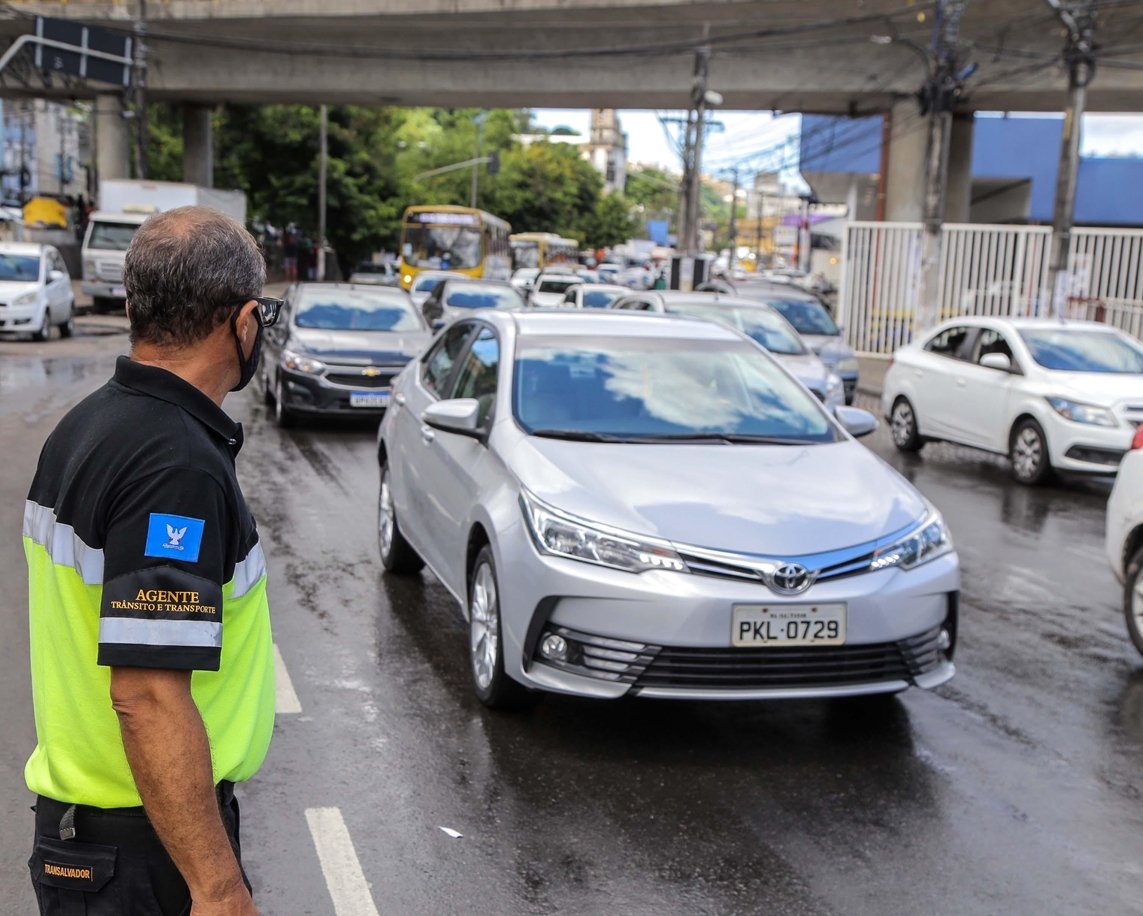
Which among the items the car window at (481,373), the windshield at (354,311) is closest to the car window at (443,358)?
the car window at (481,373)

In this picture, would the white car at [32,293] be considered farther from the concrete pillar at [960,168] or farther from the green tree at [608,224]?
the green tree at [608,224]

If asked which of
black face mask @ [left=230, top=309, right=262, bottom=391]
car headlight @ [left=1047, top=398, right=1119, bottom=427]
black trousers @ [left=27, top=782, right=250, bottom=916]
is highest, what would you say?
black face mask @ [left=230, top=309, right=262, bottom=391]

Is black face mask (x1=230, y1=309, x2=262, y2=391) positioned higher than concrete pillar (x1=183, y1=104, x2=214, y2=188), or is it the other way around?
concrete pillar (x1=183, y1=104, x2=214, y2=188)

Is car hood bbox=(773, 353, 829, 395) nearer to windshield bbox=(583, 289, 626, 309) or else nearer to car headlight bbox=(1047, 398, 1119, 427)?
car headlight bbox=(1047, 398, 1119, 427)

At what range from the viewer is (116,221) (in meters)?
32.3

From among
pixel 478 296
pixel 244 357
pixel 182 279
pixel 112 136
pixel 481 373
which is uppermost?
pixel 112 136

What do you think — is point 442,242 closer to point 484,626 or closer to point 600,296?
point 600,296

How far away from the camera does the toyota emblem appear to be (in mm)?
4910

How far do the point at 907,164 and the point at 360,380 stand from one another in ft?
72.5

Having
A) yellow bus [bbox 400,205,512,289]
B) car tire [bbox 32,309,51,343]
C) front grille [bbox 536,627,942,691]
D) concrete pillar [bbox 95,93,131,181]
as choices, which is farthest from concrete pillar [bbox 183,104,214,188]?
front grille [bbox 536,627,942,691]

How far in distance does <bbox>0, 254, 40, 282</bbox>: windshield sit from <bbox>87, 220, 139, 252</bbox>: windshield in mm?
7992

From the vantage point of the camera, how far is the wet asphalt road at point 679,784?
407 cm

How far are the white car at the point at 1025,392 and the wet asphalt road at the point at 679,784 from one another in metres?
5.05

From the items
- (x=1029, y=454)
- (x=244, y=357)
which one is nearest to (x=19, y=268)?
(x=1029, y=454)
